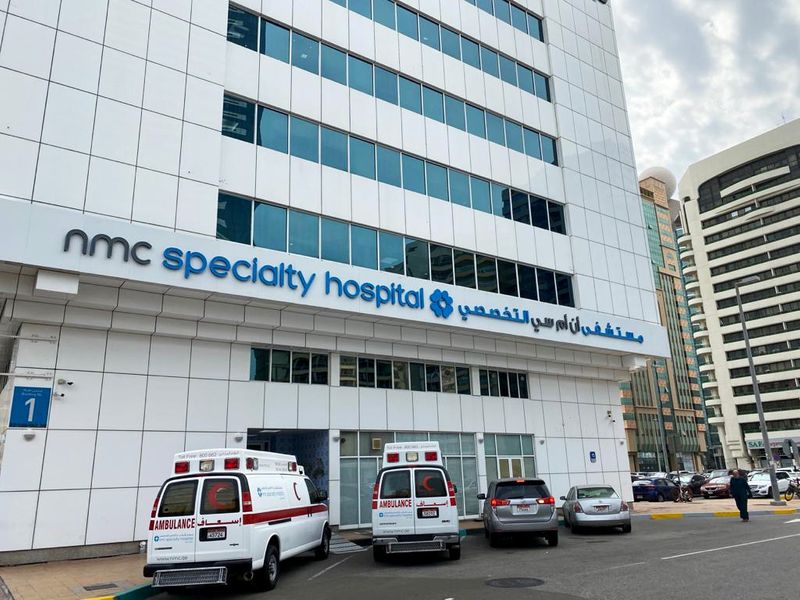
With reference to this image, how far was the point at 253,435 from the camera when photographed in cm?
1952

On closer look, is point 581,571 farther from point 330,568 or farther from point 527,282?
point 527,282

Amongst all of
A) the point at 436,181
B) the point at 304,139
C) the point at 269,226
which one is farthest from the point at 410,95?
the point at 269,226

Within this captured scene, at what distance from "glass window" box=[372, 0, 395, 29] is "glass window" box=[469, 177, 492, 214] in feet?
23.3

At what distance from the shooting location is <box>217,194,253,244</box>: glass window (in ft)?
56.2

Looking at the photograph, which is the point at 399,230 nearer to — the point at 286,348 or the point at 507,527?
the point at 286,348

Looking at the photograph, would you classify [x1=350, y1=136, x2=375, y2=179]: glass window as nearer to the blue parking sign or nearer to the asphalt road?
the blue parking sign

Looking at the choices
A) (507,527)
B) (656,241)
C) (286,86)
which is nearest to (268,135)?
(286,86)

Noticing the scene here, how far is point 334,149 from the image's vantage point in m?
20.3

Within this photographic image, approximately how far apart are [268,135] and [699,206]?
9776 centimetres

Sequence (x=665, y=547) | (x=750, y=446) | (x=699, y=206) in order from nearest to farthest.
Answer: (x=665, y=547), (x=750, y=446), (x=699, y=206)

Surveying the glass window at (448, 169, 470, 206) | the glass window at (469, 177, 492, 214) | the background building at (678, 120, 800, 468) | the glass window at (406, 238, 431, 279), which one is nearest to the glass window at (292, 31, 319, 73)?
the glass window at (448, 169, 470, 206)

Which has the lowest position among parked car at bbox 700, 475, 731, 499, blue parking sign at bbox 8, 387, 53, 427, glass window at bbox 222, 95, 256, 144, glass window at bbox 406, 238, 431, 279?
parked car at bbox 700, 475, 731, 499

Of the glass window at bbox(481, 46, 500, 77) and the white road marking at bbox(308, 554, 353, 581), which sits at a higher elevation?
the glass window at bbox(481, 46, 500, 77)

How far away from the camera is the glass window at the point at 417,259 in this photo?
21.0 meters
